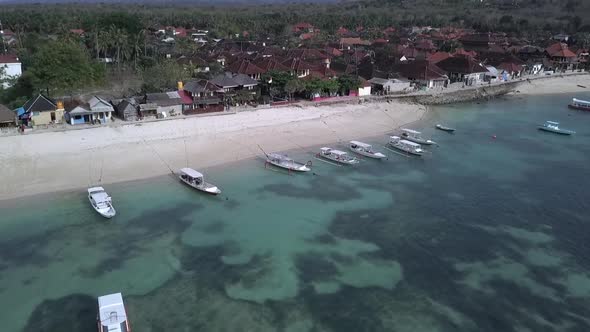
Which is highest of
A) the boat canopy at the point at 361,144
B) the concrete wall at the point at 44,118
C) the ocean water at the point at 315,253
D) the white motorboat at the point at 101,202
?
the concrete wall at the point at 44,118

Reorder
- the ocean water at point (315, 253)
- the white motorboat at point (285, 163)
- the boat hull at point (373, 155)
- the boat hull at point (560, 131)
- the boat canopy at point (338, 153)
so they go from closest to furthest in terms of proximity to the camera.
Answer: the ocean water at point (315, 253) → the white motorboat at point (285, 163) → the boat canopy at point (338, 153) → the boat hull at point (373, 155) → the boat hull at point (560, 131)

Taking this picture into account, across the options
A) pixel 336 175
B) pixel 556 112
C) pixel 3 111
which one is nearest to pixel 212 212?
pixel 336 175

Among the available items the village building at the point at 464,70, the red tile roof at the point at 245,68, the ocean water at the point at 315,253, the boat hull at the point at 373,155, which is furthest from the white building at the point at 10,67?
the village building at the point at 464,70

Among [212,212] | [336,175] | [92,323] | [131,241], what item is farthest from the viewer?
[336,175]

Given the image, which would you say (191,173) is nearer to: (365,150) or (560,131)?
(365,150)

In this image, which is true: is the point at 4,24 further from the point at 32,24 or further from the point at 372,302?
the point at 372,302

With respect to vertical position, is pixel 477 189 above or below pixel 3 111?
below

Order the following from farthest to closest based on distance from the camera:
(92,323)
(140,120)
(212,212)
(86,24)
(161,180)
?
(86,24), (140,120), (161,180), (212,212), (92,323)

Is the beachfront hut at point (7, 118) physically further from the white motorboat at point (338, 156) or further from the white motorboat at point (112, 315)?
the white motorboat at point (338, 156)

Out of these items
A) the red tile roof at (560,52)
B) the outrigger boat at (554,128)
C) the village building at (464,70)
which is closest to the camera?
the outrigger boat at (554,128)
